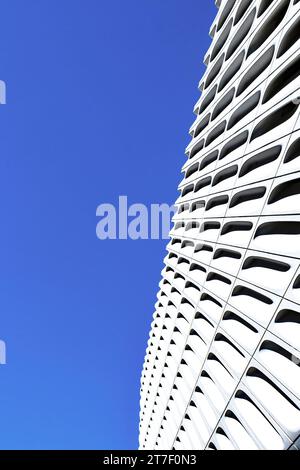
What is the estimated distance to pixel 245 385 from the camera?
46.5ft

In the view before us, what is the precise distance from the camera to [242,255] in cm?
1606

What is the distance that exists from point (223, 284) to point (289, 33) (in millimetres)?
11732

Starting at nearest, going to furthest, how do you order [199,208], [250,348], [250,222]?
[250,348] < [250,222] < [199,208]

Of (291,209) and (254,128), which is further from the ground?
(254,128)

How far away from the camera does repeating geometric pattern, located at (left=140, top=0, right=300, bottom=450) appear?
476 inches

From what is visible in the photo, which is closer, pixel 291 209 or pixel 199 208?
pixel 291 209

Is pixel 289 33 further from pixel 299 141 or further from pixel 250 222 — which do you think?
pixel 250 222

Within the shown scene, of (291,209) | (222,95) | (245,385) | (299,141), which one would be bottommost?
(245,385)

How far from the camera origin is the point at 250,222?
54.3 ft

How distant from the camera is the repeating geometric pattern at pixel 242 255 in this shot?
39.7ft
